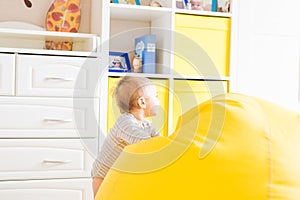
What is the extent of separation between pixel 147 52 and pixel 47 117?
70 centimetres

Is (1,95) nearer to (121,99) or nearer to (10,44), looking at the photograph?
(10,44)

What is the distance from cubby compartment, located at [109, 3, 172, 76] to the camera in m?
2.67

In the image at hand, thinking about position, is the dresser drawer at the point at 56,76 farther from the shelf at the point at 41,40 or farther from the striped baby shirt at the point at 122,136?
the striped baby shirt at the point at 122,136

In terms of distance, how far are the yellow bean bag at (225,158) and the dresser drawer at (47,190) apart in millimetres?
1444

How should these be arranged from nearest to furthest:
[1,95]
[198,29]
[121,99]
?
[121,99], [1,95], [198,29]

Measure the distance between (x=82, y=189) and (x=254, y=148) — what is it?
1.66 meters

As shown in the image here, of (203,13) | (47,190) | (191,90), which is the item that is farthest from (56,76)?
(203,13)

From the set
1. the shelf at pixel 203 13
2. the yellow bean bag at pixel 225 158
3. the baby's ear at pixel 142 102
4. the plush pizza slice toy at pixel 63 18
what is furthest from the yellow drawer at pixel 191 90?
the yellow bean bag at pixel 225 158

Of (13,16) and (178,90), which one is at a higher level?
(13,16)

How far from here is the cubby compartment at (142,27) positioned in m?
2.67

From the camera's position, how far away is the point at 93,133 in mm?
2402

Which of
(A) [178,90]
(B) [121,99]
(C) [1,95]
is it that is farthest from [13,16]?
(B) [121,99]

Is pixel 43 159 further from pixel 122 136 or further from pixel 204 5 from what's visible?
pixel 204 5

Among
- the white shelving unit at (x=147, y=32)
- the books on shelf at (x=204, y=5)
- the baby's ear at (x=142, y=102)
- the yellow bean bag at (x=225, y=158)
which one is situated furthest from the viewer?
the books on shelf at (x=204, y=5)
